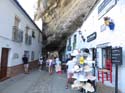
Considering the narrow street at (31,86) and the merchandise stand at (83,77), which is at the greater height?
the merchandise stand at (83,77)

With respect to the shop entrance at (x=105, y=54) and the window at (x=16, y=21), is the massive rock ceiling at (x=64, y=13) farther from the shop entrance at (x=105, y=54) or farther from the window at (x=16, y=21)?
the window at (x=16, y=21)

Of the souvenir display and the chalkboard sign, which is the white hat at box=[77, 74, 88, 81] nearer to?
the souvenir display

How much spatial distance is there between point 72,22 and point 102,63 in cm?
986

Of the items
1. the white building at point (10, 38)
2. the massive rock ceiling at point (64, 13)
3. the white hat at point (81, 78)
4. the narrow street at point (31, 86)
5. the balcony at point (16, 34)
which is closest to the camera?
the white hat at point (81, 78)

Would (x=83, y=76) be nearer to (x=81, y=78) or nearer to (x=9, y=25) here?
(x=81, y=78)

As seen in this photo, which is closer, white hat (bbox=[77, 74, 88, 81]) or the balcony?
white hat (bbox=[77, 74, 88, 81])

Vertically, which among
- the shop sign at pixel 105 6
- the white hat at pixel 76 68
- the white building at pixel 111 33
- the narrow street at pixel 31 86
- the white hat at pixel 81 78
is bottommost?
the narrow street at pixel 31 86

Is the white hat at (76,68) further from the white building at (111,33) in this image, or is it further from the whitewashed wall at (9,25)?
the whitewashed wall at (9,25)

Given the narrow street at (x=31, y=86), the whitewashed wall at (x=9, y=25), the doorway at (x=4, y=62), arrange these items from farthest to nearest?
the doorway at (x=4, y=62)
the whitewashed wall at (x=9, y=25)
the narrow street at (x=31, y=86)

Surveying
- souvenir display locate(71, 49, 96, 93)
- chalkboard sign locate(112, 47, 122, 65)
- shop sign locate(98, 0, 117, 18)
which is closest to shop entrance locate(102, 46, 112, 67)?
shop sign locate(98, 0, 117, 18)

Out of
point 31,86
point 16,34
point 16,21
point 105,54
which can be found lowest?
point 31,86

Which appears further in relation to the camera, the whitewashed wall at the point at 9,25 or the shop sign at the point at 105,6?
the whitewashed wall at the point at 9,25

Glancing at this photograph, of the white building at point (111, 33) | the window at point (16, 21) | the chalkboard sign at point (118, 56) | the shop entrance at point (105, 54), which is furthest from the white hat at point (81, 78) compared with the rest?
the window at point (16, 21)

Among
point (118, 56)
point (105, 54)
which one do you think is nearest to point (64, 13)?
point (105, 54)
